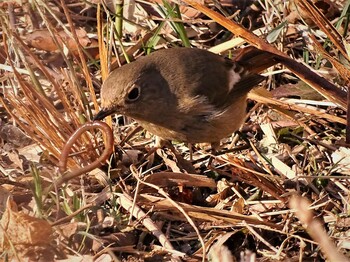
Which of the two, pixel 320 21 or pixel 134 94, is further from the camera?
pixel 320 21

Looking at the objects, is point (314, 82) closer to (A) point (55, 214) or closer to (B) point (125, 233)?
(B) point (125, 233)

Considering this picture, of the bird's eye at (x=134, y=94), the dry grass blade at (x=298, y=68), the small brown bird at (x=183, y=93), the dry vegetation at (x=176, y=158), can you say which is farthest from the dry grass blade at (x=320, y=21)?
the bird's eye at (x=134, y=94)

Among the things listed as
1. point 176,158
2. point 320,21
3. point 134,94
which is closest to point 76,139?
point 134,94

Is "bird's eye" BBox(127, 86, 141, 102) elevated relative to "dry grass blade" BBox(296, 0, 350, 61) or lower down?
lower down

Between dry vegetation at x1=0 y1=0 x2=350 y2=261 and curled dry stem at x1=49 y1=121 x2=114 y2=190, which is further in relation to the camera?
curled dry stem at x1=49 y1=121 x2=114 y2=190

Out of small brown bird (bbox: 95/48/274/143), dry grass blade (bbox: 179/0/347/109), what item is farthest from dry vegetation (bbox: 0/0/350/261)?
small brown bird (bbox: 95/48/274/143)

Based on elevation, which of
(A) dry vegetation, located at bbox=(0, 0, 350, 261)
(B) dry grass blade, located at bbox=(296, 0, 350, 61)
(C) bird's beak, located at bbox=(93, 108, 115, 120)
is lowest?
(A) dry vegetation, located at bbox=(0, 0, 350, 261)

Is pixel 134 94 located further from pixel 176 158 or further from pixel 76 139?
pixel 176 158

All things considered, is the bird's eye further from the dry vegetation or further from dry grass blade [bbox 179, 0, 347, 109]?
dry grass blade [bbox 179, 0, 347, 109]

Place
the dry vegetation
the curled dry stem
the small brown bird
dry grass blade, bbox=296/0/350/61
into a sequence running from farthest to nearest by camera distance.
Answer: dry grass blade, bbox=296/0/350/61 → the small brown bird → the curled dry stem → the dry vegetation
